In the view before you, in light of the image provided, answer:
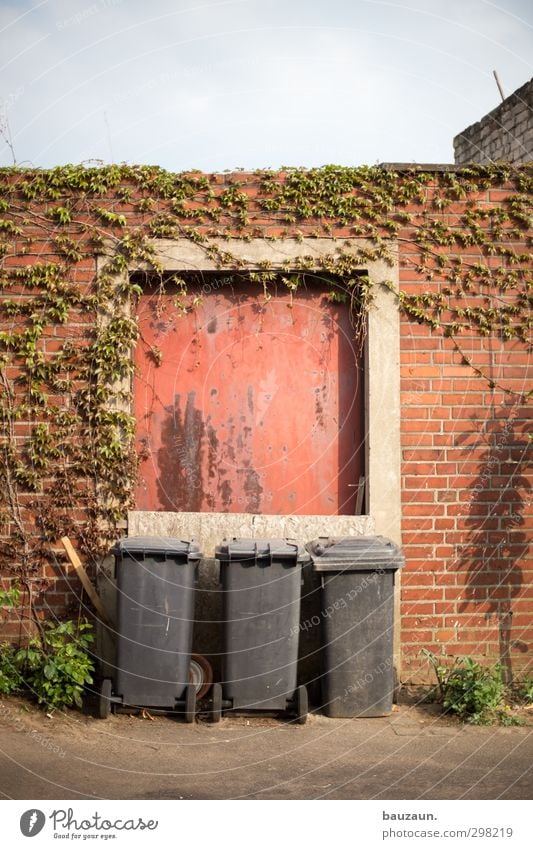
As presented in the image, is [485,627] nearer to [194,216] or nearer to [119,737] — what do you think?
[119,737]

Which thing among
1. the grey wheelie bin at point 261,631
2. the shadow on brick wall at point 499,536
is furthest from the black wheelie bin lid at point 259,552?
A: the shadow on brick wall at point 499,536

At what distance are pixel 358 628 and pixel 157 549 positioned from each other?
58.5 inches

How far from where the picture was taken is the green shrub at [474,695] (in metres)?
5.72

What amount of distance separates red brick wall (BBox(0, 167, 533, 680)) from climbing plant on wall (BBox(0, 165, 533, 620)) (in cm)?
2

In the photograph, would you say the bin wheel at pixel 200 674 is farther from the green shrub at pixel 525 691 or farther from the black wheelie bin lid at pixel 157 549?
the green shrub at pixel 525 691

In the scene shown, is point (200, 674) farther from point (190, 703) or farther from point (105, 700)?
point (105, 700)

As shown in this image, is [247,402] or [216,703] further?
[247,402]

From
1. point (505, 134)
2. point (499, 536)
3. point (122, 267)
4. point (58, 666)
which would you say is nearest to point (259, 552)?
point (58, 666)

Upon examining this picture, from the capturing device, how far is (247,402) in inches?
263

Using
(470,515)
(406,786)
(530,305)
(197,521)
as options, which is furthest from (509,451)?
(406,786)

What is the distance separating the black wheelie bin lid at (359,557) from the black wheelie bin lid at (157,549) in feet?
2.80

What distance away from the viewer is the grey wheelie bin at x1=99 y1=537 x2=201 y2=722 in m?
5.68

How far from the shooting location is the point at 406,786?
454 cm

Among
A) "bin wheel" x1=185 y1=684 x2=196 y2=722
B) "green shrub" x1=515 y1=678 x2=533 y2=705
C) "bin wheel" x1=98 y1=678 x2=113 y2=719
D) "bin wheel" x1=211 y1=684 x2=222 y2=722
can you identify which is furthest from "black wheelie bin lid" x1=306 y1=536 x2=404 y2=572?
"bin wheel" x1=98 y1=678 x2=113 y2=719
